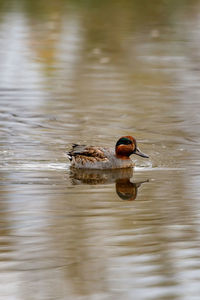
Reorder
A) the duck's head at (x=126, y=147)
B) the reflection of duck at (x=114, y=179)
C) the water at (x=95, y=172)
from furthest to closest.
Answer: the duck's head at (x=126, y=147) → the reflection of duck at (x=114, y=179) → the water at (x=95, y=172)

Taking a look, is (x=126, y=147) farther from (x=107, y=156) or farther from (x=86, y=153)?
(x=86, y=153)

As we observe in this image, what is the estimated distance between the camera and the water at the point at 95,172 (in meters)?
6.06

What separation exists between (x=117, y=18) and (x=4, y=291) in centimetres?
1687

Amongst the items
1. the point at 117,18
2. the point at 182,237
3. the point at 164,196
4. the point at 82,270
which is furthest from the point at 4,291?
the point at 117,18

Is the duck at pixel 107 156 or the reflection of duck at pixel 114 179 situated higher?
the duck at pixel 107 156

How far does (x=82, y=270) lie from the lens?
6074 millimetres

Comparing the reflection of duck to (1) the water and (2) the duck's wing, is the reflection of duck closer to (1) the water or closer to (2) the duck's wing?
(1) the water

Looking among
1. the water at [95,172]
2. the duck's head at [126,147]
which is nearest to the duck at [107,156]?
the duck's head at [126,147]

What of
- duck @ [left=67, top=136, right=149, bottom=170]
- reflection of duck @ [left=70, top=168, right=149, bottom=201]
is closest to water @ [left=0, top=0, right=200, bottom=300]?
reflection of duck @ [left=70, top=168, right=149, bottom=201]

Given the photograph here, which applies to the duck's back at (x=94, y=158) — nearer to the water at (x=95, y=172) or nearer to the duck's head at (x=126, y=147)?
the duck's head at (x=126, y=147)

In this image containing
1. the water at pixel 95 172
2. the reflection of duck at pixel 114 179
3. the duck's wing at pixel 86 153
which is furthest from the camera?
the duck's wing at pixel 86 153

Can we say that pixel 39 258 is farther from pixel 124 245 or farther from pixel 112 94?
pixel 112 94

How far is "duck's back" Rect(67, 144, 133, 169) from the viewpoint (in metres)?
9.73

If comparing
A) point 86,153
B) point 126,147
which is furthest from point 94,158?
point 126,147
